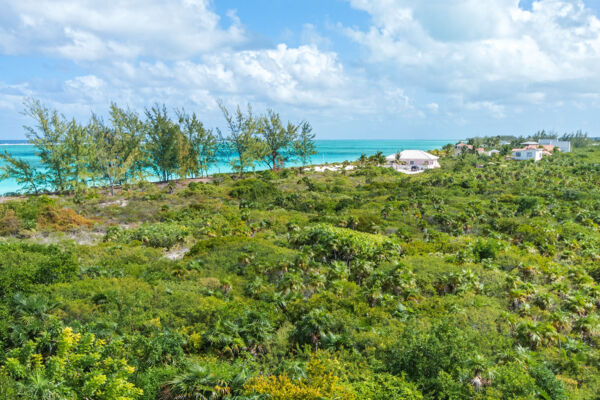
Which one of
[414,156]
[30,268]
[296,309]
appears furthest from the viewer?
[414,156]

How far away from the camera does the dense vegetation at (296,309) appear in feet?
34.8

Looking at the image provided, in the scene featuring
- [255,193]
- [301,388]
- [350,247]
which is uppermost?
[255,193]

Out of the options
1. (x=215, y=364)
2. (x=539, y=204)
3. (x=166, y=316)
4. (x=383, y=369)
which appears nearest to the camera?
(x=215, y=364)

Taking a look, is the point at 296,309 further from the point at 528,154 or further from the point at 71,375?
the point at 528,154

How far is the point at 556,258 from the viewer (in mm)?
28141

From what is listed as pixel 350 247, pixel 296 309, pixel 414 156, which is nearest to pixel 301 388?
pixel 296 309

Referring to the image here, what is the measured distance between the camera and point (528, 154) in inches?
4028

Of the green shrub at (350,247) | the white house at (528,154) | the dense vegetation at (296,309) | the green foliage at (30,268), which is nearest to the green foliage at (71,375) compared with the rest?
the dense vegetation at (296,309)

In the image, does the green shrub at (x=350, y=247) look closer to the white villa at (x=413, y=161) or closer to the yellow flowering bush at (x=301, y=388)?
the yellow flowering bush at (x=301, y=388)

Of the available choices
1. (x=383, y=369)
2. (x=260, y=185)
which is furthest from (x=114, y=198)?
(x=383, y=369)

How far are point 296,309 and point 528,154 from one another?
112 meters

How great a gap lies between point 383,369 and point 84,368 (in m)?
10.1

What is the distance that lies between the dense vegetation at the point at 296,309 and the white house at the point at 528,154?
→ 77651 mm

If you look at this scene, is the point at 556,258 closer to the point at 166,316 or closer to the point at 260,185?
the point at 166,316
